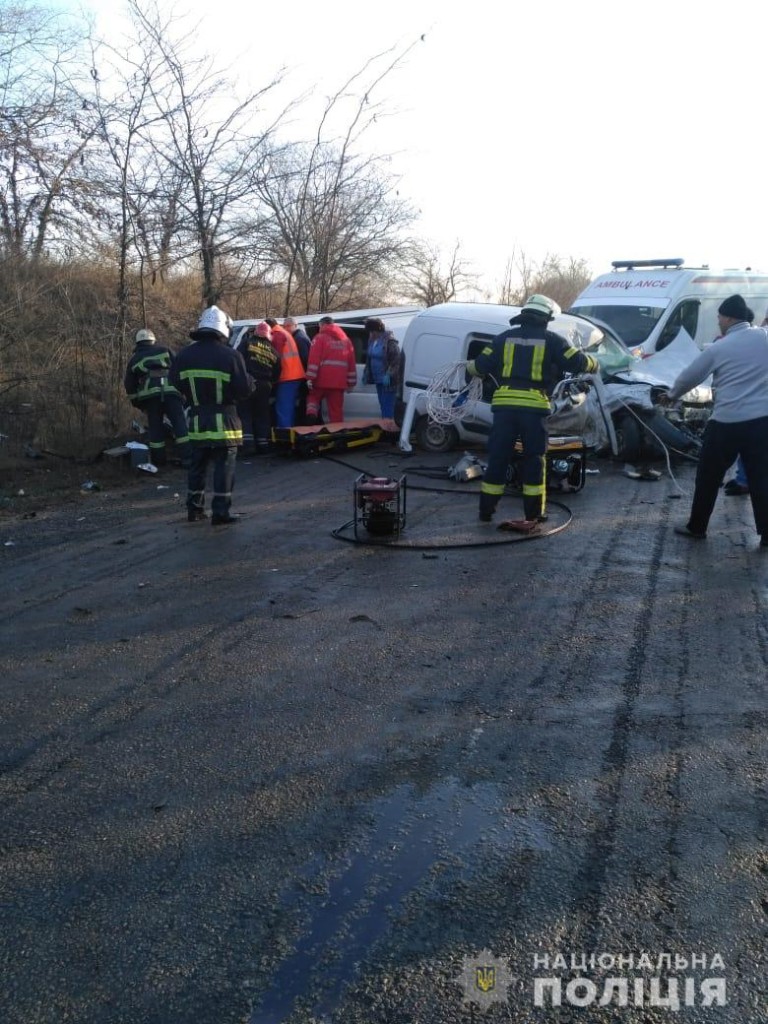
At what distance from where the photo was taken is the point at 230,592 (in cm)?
630

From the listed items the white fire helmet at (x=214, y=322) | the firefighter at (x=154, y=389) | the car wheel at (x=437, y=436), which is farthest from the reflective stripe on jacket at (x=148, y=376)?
the car wheel at (x=437, y=436)

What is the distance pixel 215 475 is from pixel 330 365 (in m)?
5.41

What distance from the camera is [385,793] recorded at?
3535 millimetres

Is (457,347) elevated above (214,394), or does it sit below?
above

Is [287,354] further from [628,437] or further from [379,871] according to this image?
[379,871]

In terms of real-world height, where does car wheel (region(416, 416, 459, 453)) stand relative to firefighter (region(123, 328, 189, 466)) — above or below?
below

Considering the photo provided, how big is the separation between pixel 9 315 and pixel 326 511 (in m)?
7.18

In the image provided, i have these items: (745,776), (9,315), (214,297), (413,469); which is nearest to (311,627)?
(745,776)

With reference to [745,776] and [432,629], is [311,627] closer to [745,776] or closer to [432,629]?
[432,629]

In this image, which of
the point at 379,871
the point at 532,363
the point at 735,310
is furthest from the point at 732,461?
the point at 379,871

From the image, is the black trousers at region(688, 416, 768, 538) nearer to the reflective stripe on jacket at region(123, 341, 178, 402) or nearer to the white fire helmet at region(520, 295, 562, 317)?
the white fire helmet at region(520, 295, 562, 317)

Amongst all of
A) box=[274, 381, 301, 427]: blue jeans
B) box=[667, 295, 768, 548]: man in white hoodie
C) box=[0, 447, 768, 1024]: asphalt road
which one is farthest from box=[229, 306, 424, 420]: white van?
box=[0, 447, 768, 1024]: asphalt road

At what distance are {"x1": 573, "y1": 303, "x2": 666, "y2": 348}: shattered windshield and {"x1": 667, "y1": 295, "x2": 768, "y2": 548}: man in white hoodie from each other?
6908mm

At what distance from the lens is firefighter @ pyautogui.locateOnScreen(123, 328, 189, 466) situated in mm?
11633
